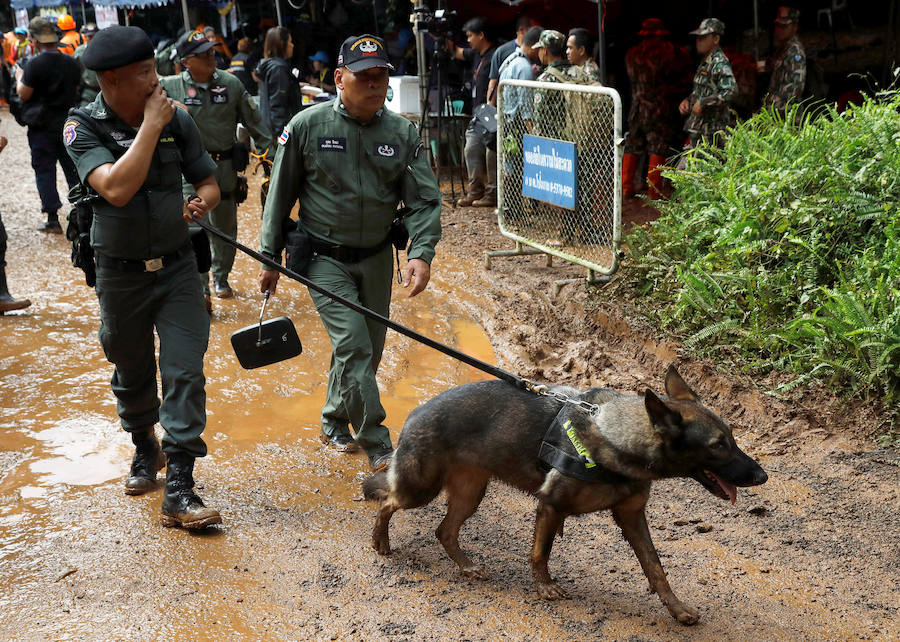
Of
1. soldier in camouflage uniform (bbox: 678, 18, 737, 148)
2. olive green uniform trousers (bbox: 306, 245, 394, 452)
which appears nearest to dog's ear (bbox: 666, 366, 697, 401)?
olive green uniform trousers (bbox: 306, 245, 394, 452)

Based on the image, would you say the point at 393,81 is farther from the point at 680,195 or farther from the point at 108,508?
the point at 108,508

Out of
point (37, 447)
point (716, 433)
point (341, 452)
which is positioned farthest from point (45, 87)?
point (716, 433)

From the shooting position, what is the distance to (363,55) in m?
4.39

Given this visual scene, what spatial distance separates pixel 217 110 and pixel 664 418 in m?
5.50

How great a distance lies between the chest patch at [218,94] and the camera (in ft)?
24.2

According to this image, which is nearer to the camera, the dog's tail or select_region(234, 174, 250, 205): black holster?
the dog's tail

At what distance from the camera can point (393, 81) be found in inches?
491

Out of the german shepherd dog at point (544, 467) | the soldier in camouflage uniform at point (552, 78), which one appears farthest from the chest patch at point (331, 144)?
the soldier in camouflage uniform at point (552, 78)

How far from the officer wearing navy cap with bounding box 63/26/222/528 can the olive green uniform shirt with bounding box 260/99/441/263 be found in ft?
1.60

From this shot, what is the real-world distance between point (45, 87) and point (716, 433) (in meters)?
9.02

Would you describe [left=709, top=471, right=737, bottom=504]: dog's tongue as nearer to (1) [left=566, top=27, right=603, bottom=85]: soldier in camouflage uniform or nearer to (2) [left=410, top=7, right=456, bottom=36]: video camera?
(1) [left=566, top=27, right=603, bottom=85]: soldier in camouflage uniform

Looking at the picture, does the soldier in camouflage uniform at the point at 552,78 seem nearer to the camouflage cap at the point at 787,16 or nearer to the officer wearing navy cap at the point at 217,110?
the camouflage cap at the point at 787,16

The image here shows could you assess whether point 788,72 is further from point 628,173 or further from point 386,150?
point 386,150

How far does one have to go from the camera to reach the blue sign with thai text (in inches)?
302
